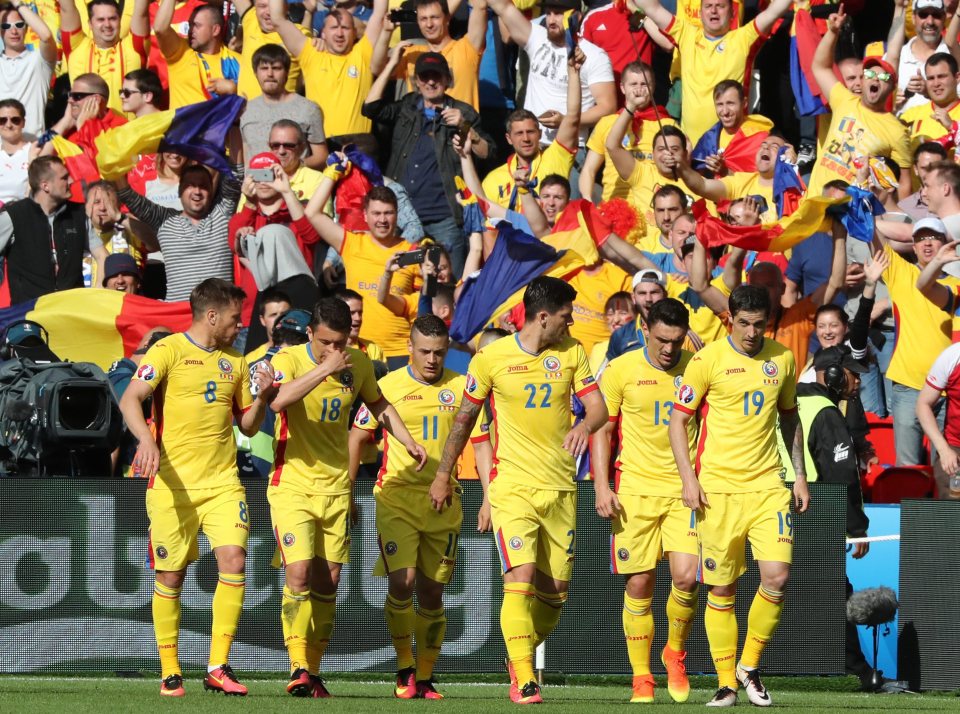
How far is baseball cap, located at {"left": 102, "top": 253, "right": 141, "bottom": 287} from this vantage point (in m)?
14.8

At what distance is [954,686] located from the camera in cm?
1202

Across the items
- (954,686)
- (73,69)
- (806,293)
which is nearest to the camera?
(954,686)

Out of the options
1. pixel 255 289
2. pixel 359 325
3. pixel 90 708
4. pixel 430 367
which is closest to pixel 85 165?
pixel 255 289

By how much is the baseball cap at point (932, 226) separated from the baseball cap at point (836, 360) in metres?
1.40

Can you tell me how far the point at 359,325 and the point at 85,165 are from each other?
4.57 metres

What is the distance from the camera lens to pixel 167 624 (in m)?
10.4

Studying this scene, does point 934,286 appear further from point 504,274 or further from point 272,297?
point 272,297

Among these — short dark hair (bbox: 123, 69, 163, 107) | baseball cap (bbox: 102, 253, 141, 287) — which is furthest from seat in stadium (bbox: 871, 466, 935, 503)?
short dark hair (bbox: 123, 69, 163, 107)

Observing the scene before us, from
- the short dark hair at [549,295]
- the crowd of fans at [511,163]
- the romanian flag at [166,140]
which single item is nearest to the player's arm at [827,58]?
the crowd of fans at [511,163]

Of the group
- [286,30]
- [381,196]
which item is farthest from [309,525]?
[286,30]

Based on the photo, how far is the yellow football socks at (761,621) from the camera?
34.1ft

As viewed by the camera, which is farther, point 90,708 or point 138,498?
point 138,498

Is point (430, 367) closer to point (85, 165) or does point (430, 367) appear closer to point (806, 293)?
point (806, 293)

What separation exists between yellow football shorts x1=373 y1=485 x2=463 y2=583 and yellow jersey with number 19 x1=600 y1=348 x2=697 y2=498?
1197mm
